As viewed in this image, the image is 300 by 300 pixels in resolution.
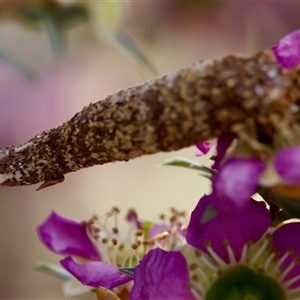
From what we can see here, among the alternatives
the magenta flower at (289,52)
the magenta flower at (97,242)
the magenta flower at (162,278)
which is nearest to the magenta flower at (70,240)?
the magenta flower at (97,242)

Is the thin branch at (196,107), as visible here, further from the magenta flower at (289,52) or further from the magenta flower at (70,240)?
the magenta flower at (70,240)

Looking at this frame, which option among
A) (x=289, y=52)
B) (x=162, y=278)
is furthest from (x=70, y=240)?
(x=289, y=52)

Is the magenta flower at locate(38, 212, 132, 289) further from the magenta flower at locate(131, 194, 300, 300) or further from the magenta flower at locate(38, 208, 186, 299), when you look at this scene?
the magenta flower at locate(131, 194, 300, 300)

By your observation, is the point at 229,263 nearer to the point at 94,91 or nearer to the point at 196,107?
the point at 196,107

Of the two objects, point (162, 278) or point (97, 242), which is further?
point (97, 242)

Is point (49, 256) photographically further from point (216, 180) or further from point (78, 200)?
point (216, 180)

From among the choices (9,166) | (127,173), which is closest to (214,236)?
(9,166)
